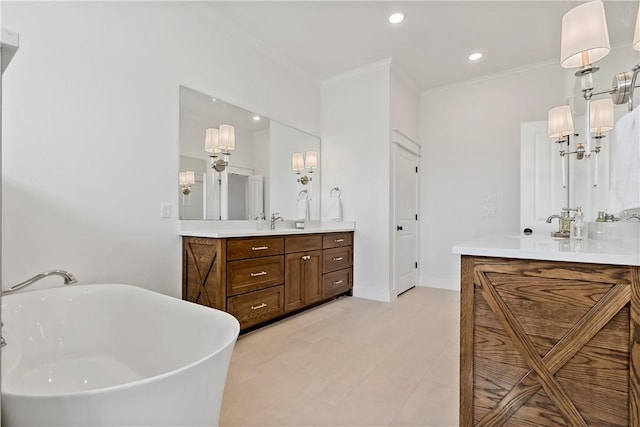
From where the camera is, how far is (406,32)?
10.5 feet

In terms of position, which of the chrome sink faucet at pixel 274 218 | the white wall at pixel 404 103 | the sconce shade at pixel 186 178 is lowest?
the chrome sink faucet at pixel 274 218

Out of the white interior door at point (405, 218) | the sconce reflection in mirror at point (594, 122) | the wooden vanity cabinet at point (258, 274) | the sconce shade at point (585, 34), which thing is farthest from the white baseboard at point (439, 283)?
the sconce shade at point (585, 34)

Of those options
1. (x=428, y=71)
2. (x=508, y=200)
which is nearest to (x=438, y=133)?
(x=428, y=71)

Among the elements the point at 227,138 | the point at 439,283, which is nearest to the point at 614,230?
the point at 439,283

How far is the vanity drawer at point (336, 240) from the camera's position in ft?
11.9

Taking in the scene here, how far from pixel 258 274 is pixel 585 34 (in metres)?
2.55

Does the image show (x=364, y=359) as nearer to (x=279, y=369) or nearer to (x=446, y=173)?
(x=279, y=369)

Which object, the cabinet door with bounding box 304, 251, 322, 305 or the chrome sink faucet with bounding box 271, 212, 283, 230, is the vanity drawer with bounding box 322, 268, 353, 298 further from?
the chrome sink faucet with bounding box 271, 212, 283, 230

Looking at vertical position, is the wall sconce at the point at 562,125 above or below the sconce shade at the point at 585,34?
below

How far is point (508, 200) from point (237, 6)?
12.2 feet

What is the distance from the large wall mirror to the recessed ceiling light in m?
1.54

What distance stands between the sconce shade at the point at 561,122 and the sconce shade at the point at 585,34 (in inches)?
28.9

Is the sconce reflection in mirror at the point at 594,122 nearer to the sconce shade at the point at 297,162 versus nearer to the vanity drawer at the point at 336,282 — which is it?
the vanity drawer at the point at 336,282

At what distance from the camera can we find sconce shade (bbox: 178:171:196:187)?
106 inches
